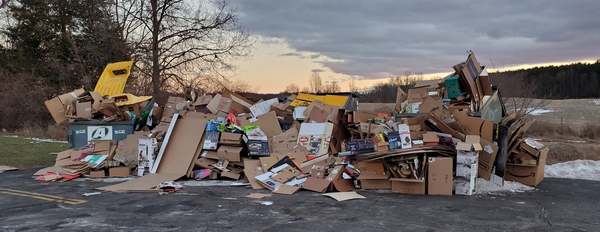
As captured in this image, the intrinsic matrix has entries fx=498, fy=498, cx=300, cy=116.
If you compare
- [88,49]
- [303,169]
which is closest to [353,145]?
[303,169]

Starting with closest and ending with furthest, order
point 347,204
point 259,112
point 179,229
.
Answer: point 179,229 → point 347,204 → point 259,112

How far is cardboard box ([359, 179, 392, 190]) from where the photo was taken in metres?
8.31

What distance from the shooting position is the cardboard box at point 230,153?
381 inches

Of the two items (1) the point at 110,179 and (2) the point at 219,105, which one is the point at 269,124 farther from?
(1) the point at 110,179

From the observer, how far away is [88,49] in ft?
85.8

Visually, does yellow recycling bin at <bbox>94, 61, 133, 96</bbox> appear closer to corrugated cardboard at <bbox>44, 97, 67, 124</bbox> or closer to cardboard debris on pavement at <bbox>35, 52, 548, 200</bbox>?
cardboard debris on pavement at <bbox>35, 52, 548, 200</bbox>

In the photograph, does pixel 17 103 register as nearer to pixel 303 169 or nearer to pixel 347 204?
pixel 303 169

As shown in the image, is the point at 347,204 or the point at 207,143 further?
the point at 207,143

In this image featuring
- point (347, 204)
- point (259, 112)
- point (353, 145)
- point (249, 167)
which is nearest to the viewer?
point (347, 204)

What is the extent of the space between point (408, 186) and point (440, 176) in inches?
20.8

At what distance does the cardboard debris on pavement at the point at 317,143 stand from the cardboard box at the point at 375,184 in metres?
0.02

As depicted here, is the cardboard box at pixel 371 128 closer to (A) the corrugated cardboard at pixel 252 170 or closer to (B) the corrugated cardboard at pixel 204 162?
(A) the corrugated cardboard at pixel 252 170

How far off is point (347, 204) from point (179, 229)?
98.3 inches

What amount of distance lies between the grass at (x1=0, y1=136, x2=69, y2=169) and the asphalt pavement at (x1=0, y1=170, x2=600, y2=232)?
4.17 m
